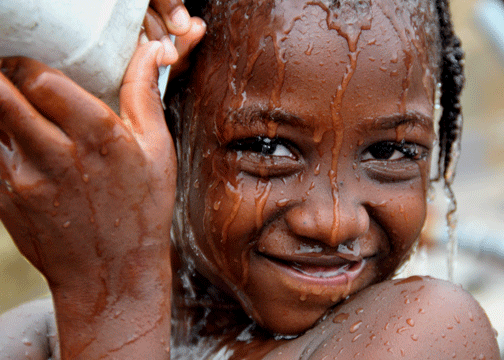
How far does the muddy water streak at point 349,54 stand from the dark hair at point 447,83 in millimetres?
448

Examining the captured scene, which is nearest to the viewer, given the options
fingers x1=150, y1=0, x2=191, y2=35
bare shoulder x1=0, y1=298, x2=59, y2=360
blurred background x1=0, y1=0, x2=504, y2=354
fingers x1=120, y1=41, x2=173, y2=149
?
fingers x1=120, y1=41, x2=173, y2=149

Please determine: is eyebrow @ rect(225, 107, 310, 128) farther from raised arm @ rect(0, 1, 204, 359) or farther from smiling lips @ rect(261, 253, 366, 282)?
smiling lips @ rect(261, 253, 366, 282)

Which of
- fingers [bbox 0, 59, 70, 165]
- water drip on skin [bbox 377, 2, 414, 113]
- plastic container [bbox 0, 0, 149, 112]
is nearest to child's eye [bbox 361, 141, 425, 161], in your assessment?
water drip on skin [bbox 377, 2, 414, 113]

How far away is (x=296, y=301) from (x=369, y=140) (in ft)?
1.67

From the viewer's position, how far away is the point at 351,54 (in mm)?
1515

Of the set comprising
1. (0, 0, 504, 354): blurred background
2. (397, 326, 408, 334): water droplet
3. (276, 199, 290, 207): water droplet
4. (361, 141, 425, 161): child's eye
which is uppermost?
(361, 141, 425, 161): child's eye

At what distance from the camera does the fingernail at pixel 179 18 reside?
155 centimetres

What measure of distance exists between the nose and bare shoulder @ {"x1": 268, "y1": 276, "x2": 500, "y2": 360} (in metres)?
0.20

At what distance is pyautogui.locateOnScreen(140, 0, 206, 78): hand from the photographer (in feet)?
4.89

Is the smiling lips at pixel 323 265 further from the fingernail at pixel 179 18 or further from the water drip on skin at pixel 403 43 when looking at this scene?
the fingernail at pixel 179 18

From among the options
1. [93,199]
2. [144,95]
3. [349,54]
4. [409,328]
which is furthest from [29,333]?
[349,54]

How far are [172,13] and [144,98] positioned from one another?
1.10ft

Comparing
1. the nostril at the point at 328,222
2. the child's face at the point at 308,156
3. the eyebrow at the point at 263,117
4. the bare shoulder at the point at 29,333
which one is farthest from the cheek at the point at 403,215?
the bare shoulder at the point at 29,333

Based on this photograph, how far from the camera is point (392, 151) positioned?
1.65 meters
